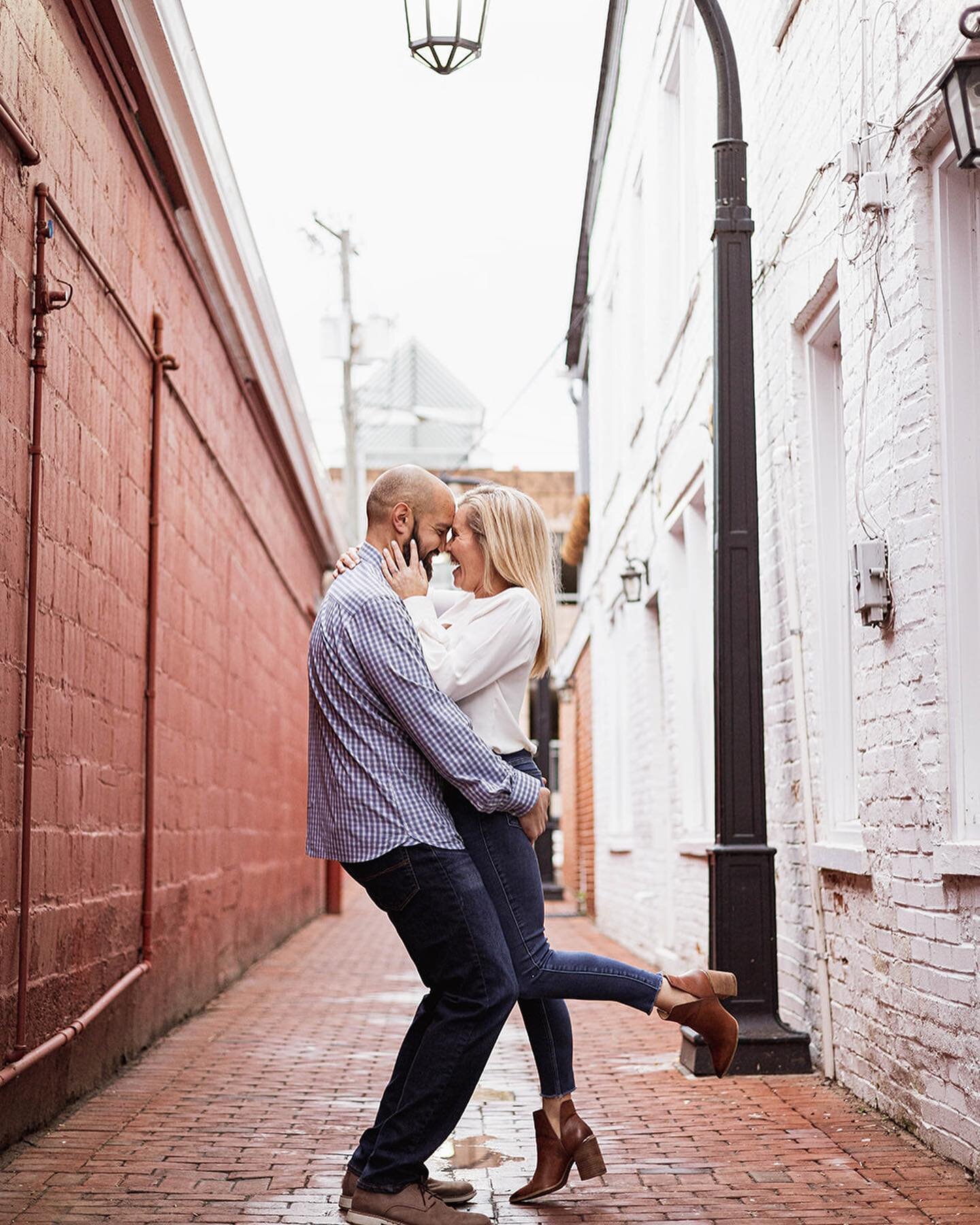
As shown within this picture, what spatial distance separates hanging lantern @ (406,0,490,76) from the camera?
636cm

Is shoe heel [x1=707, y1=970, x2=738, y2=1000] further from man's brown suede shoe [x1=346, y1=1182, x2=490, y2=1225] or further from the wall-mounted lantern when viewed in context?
the wall-mounted lantern

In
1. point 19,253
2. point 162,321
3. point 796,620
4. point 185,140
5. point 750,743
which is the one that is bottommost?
point 750,743

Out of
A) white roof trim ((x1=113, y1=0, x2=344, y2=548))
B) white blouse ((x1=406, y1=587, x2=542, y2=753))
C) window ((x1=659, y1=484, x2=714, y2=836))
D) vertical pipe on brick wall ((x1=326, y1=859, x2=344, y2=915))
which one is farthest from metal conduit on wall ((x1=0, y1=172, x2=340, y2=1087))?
vertical pipe on brick wall ((x1=326, y1=859, x2=344, y2=915))

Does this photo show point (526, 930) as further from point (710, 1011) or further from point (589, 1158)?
point (589, 1158)

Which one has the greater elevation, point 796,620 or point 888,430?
point 888,430

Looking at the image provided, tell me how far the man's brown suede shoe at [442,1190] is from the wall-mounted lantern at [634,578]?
746 centimetres

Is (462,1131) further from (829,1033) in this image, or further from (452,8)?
(452,8)

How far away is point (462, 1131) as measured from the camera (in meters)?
5.02

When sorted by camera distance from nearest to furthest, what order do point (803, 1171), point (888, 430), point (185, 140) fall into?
point (803, 1171), point (888, 430), point (185, 140)

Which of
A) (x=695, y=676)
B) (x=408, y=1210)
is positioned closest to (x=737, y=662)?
(x=408, y=1210)

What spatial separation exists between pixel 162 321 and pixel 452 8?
6.70 feet

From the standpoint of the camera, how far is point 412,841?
3.65 m

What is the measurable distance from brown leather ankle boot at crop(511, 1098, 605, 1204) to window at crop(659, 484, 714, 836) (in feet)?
16.6

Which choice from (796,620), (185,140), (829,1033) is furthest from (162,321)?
(829,1033)
